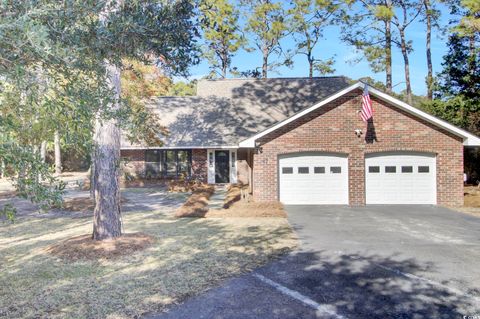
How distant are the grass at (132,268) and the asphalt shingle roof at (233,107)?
1232cm

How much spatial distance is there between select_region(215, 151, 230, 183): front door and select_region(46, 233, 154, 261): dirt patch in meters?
14.6

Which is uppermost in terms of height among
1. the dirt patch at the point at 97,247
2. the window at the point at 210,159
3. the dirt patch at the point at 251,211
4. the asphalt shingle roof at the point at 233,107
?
the asphalt shingle roof at the point at 233,107

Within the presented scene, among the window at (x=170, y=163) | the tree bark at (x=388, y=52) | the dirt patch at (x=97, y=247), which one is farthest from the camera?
the tree bark at (x=388, y=52)

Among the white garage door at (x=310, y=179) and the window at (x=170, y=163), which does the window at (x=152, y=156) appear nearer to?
the window at (x=170, y=163)

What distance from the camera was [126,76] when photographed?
17.7m

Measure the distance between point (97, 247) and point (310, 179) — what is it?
34.4 feet

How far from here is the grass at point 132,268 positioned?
20.0ft

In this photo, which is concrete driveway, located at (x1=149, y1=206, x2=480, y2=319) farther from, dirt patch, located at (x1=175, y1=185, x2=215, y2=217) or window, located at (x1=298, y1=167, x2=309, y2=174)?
window, located at (x1=298, y1=167, x2=309, y2=174)

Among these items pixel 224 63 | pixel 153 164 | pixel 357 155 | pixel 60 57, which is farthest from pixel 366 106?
pixel 224 63

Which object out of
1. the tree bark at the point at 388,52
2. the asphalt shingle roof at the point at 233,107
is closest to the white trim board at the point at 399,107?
the asphalt shingle roof at the point at 233,107

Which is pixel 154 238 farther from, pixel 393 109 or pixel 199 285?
pixel 393 109

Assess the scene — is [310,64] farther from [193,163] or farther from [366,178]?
[366,178]

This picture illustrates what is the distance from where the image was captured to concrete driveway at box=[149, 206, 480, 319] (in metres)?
5.71

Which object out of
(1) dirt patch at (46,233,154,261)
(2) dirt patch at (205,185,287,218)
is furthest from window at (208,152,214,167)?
(1) dirt patch at (46,233,154,261)
